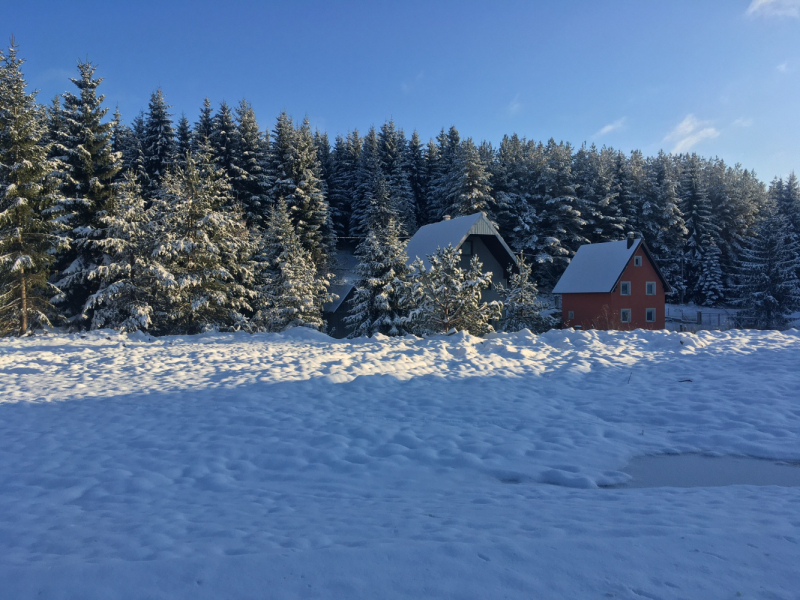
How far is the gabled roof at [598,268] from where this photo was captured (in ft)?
101

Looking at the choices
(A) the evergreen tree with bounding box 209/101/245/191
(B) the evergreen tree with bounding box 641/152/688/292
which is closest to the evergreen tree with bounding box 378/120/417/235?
(A) the evergreen tree with bounding box 209/101/245/191

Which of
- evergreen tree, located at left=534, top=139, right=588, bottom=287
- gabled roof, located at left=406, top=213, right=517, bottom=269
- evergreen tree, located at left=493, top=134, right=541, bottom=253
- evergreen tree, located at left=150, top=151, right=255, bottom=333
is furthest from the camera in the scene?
evergreen tree, located at left=493, top=134, right=541, bottom=253

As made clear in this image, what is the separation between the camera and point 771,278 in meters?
37.9

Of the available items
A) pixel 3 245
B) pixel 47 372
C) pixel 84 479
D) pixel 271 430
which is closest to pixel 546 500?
pixel 271 430

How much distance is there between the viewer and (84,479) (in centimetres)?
459

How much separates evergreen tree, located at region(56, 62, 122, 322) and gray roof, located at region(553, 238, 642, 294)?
29522 millimetres

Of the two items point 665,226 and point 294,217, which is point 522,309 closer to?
point 294,217

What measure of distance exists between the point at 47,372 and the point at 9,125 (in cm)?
1519

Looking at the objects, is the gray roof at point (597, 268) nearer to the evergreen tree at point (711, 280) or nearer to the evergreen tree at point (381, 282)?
the evergreen tree at point (381, 282)

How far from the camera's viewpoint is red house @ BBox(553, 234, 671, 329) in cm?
3098

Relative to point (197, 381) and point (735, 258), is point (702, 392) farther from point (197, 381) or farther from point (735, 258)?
point (735, 258)

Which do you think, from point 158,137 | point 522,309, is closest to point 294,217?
point 158,137

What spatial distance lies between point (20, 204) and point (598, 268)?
3321cm

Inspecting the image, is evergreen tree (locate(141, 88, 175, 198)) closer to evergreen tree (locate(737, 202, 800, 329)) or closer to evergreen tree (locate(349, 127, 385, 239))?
evergreen tree (locate(349, 127, 385, 239))
